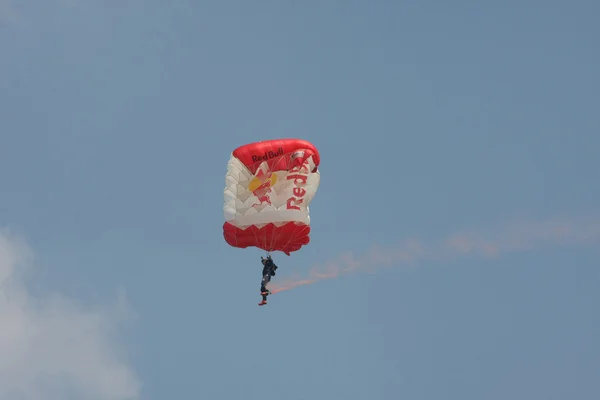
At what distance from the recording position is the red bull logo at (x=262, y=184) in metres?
35.1

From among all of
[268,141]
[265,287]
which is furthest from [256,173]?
[265,287]

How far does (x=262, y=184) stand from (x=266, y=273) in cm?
282

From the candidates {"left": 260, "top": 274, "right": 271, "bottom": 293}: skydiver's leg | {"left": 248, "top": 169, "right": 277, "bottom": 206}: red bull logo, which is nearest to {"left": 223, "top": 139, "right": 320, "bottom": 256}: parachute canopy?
{"left": 248, "top": 169, "right": 277, "bottom": 206}: red bull logo

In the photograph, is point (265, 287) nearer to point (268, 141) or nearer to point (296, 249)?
point (296, 249)

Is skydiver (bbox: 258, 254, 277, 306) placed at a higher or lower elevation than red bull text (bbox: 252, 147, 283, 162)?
lower

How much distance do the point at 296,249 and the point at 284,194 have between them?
81.1 inches

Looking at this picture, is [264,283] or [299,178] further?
[299,178]

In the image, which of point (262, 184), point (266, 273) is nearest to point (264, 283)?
point (266, 273)

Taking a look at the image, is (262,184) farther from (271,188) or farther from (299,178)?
(299,178)

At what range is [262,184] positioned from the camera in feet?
115

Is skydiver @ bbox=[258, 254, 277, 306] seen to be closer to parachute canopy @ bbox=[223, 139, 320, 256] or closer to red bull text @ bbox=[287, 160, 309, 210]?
parachute canopy @ bbox=[223, 139, 320, 256]

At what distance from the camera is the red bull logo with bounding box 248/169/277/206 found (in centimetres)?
3509

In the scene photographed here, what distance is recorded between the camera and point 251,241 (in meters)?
35.5

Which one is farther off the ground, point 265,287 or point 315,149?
point 315,149
